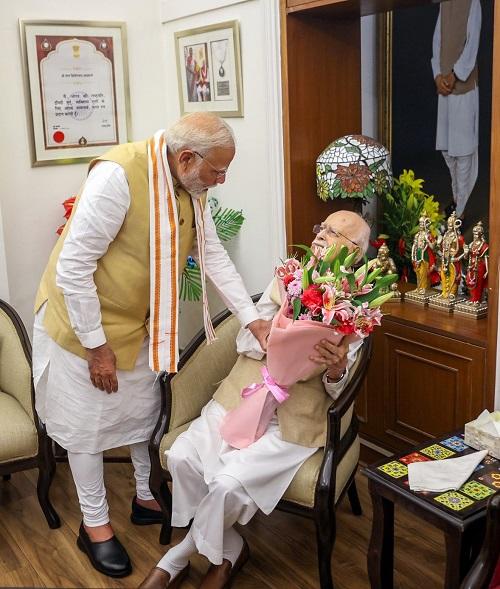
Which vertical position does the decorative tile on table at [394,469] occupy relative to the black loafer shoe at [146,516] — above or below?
above

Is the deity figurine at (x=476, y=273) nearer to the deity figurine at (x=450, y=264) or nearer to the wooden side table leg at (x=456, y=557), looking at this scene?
the deity figurine at (x=450, y=264)

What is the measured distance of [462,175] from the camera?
337cm

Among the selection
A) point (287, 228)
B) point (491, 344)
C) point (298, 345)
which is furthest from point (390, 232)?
point (298, 345)

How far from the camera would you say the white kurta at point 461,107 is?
10.5ft

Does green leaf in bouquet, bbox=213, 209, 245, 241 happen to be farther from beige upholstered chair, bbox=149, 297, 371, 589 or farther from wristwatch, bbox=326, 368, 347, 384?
wristwatch, bbox=326, 368, 347, 384

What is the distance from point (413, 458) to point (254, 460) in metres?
0.54

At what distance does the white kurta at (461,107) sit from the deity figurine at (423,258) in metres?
0.34

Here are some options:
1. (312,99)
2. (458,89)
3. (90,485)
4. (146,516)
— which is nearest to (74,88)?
(312,99)

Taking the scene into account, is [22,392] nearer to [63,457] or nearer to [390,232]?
[63,457]

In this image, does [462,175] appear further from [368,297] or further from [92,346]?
[92,346]

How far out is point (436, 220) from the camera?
3.46 metres

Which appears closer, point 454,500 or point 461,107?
point 454,500

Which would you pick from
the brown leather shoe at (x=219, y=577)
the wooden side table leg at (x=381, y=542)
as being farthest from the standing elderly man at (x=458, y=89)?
the brown leather shoe at (x=219, y=577)

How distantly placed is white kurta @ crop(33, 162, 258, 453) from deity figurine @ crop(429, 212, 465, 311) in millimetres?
865
